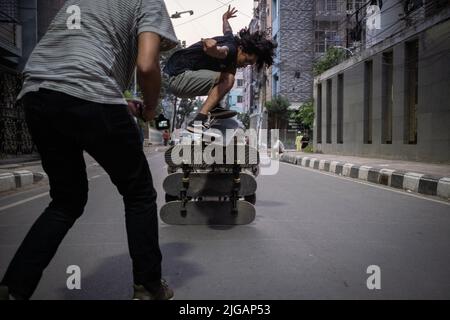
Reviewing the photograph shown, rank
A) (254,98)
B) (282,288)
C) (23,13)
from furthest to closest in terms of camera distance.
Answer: (254,98) → (23,13) → (282,288)

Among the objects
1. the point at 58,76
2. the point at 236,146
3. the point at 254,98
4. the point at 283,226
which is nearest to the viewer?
the point at 58,76

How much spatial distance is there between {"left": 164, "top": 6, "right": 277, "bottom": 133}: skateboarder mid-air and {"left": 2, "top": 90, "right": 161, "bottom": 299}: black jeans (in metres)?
1.86

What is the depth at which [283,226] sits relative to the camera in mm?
4391

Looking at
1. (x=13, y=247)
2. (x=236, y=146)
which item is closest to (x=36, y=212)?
(x=13, y=247)

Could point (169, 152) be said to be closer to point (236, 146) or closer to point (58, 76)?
point (236, 146)

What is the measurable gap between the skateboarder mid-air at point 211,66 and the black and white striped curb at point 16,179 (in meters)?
5.10

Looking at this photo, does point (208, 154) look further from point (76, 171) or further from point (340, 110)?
point (340, 110)

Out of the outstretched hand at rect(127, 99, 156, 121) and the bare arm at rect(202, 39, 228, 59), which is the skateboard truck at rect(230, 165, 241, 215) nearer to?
the bare arm at rect(202, 39, 228, 59)

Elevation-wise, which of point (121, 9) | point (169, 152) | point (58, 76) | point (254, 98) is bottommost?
point (169, 152)

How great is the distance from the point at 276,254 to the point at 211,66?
1610 mm

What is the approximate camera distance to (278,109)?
38.8 m

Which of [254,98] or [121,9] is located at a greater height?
[254,98]

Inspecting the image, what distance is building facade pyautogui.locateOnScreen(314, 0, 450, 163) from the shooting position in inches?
508
